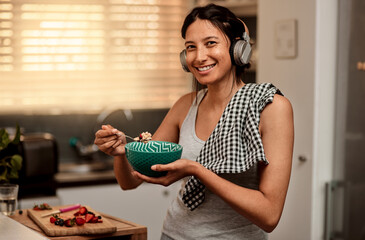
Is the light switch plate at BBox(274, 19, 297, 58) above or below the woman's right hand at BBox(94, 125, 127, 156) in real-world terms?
above

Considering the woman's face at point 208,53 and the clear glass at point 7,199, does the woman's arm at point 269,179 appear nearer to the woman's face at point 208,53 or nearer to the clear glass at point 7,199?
the woman's face at point 208,53

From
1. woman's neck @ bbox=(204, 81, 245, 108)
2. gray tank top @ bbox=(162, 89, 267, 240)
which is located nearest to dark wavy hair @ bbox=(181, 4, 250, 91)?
Result: woman's neck @ bbox=(204, 81, 245, 108)

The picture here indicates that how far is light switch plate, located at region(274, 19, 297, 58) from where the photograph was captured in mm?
2742

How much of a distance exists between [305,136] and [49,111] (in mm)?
1765

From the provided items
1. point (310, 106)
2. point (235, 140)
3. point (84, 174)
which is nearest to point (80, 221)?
point (235, 140)

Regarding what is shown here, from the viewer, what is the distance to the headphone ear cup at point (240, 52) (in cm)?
146

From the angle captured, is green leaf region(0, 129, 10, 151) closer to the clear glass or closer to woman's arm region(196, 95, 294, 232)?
the clear glass

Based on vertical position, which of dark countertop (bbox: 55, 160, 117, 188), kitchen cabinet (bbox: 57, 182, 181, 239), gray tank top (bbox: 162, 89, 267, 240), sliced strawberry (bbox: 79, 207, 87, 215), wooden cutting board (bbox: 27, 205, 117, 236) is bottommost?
kitchen cabinet (bbox: 57, 182, 181, 239)

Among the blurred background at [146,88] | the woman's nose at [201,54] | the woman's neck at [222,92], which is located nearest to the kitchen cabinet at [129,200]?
the blurred background at [146,88]

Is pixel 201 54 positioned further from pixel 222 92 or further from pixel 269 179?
pixel 269 179

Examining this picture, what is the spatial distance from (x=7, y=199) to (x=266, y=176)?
948mm

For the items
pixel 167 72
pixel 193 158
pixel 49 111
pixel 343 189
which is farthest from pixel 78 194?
pixel 193 158

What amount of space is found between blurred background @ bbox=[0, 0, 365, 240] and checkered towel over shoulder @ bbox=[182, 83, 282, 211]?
4.25 feet

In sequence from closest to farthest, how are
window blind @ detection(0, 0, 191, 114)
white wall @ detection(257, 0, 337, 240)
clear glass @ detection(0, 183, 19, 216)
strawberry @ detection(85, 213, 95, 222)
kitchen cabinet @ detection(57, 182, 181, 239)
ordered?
strawberry @ detection(85, 213, 95, 222) → clear glass @ detection(0, 183, 19, 216) → white wall @ detection(257, 0, 337, 240) → kitchen cabinet @ detection(57, 182, 181, 239) → window blind @ detection(0, 0, 191, 114)
